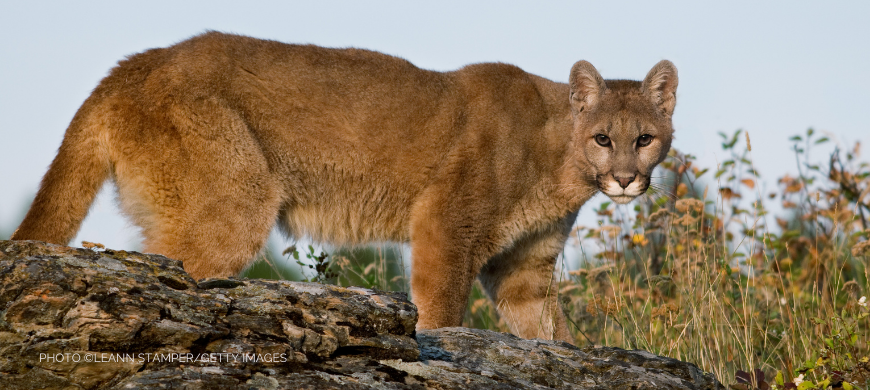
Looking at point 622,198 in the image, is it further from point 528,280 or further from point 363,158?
point 363,158

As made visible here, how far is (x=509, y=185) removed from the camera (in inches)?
213

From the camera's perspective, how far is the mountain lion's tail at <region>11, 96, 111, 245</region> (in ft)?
14.2

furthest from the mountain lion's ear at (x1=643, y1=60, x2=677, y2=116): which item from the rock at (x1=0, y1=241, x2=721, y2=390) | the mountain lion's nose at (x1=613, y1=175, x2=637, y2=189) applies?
the rock at (x1=0, y1=241, x2=721, y2=390)

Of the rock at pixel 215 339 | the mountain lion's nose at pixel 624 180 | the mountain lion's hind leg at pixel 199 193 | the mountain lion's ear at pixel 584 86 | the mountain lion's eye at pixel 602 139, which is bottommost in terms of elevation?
the rock at pixel 215 339

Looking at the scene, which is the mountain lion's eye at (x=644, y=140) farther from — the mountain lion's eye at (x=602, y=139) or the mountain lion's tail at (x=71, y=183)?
the mountain lion's tail at (x=71, y=183)

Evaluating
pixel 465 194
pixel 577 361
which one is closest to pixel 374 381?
pixel 577 361

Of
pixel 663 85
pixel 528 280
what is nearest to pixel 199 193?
pixel 528 280

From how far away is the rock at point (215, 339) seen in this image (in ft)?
8.00

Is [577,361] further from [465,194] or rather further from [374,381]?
[465,194]

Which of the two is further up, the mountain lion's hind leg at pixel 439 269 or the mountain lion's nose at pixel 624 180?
the mountain lion's nose at pixel 624 180

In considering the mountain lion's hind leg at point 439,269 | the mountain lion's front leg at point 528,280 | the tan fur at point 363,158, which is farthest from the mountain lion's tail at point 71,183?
the mountain lion's front leg at point 528,280

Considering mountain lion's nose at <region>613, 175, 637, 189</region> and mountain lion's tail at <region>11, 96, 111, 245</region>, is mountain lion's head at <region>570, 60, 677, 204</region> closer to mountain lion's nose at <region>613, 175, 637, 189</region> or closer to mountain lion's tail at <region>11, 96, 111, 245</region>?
mountain lion's nose at <region>613, 175, 637, 189</region>

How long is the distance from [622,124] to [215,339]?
360 centimetres

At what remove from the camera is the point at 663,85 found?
19.0 ft
